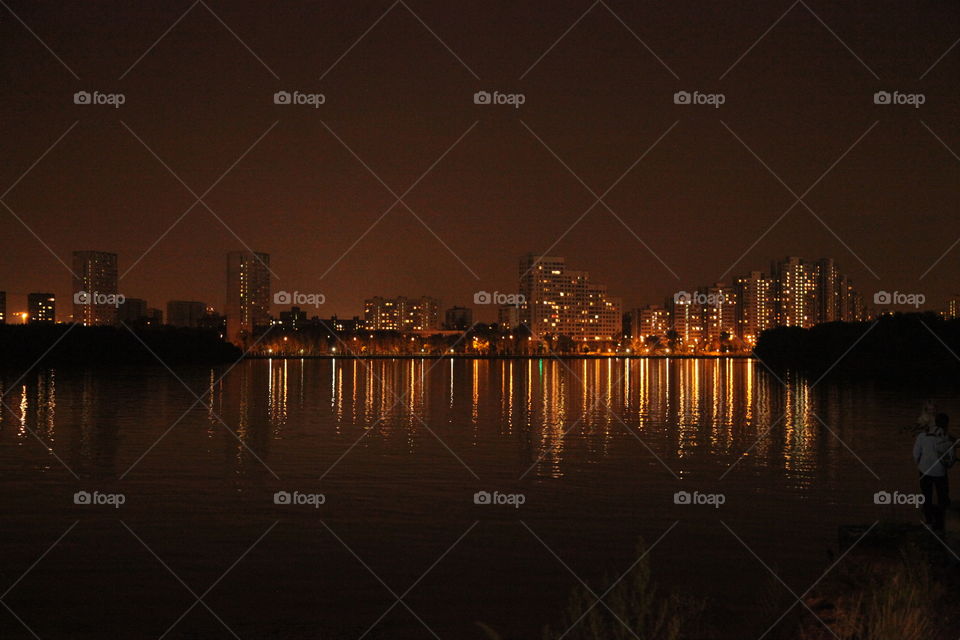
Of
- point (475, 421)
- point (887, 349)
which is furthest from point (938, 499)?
point (887, 349)

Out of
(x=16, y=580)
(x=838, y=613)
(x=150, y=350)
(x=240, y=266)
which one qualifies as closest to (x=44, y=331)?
(x=150, y=350)

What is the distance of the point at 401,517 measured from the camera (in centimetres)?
1730

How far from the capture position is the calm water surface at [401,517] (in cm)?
1204

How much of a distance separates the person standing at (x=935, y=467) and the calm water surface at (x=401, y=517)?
68.1 inches

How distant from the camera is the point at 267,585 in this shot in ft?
42.6

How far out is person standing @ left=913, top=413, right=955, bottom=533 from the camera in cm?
1312

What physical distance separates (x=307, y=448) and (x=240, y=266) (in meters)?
A: 180

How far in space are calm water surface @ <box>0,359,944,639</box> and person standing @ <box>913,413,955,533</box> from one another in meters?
1.73
